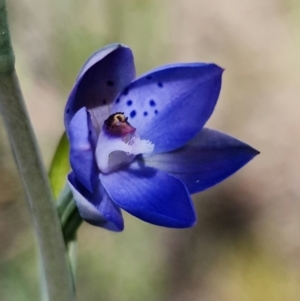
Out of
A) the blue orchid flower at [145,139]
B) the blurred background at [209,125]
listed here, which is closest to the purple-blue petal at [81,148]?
the blue orchid flower at [145,139]

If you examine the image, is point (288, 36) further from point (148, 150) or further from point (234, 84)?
point (148, 150)

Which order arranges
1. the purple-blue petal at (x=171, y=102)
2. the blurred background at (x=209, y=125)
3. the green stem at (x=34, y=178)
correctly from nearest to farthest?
the green stem at (x=34, y=178)
the purple-blue petal at (x=171, y=102)
the blurred background at (x=209, y=125)

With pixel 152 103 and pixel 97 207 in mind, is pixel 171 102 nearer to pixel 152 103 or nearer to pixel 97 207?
pixel 152 103

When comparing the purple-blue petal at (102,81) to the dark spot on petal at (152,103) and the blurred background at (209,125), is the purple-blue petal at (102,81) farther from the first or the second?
the blurred background at (209,125)

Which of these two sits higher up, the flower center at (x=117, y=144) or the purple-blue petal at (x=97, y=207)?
the flower center at (x=117, y=144)

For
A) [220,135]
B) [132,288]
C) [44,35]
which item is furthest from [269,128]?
[220,135]

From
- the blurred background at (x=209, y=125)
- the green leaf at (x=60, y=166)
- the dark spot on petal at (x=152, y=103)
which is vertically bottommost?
the blurred background at (x=209, y=125)
